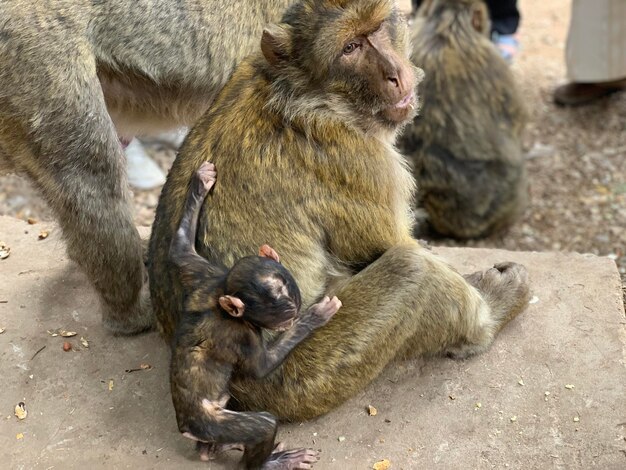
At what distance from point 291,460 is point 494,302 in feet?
4.69

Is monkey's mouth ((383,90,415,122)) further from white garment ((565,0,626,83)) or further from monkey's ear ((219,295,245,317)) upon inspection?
white garment ((565,0,626,83))

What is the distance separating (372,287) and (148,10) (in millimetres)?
1907

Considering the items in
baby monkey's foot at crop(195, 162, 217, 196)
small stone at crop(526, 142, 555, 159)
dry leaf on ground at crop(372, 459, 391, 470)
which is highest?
baby monkey's foot at crop(195, 162, 217, 196)

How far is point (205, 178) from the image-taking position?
12.0ft

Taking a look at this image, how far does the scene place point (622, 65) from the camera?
9.02 m

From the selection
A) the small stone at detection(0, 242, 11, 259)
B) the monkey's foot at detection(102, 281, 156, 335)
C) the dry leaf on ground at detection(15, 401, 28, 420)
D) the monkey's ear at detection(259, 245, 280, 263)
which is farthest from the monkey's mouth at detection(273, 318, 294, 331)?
the small stone at detection(0, 242, 11, 259)

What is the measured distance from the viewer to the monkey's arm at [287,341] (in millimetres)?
3402

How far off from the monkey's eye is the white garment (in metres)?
6.19

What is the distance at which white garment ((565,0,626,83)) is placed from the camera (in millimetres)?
8883

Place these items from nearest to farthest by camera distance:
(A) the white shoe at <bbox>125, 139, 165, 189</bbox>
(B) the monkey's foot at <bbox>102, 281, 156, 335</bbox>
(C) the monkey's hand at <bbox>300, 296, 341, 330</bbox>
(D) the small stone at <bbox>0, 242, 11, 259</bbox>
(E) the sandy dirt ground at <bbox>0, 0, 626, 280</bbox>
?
(C) the monkey's hand at <bbox>300, 296, 341, 330</bbox>
(B) the monkey's foot at <bbox>102, 281, 156, 335</bbox>
(D) the small stone at <bbox>0, 242, 11, 259</bbox>
(E) the sandy dirt ground at <bbox>0, 0, 626, 280</bbox>
(A) the white shoe at <bbox>125, 139, 165, 189</bbox>

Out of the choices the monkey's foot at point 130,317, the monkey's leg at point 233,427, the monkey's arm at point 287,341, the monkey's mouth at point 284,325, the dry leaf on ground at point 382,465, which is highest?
the monkey's mouth at point 284,325

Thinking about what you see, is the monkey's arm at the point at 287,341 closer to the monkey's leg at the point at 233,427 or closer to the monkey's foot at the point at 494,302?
the monkey's leg at the point at 233,427

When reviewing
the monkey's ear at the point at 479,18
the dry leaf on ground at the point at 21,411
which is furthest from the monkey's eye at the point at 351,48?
the monkey's ear at the point at 479,18

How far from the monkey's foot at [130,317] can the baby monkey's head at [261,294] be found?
1.30 meters
